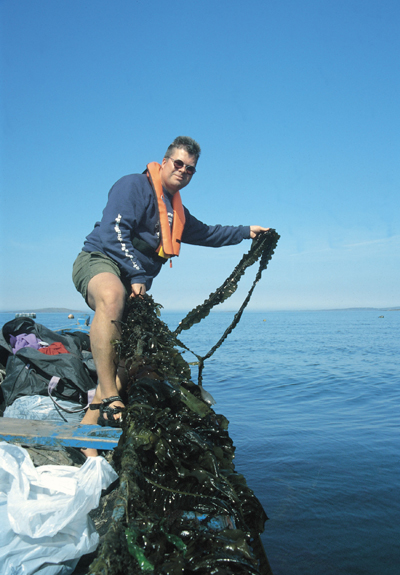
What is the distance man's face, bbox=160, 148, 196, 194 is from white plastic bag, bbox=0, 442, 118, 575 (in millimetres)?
2293

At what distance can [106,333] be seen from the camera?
2.69m

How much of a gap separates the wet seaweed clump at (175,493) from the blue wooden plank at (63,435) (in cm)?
42

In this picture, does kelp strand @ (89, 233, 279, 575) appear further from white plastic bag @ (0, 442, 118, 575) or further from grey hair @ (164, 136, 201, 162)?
grey hair @ (164, 136, 201, 162)

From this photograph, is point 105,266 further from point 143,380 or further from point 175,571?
point 175,571

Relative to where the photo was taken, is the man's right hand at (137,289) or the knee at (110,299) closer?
the knee at (110,299)

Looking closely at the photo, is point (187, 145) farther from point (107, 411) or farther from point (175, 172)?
point (107, 411)

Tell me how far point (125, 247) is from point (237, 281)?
1.13m

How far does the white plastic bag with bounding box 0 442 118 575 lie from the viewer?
63.2 inches

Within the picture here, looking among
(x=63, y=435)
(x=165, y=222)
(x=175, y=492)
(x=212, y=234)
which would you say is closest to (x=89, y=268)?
(x=165, y=222)

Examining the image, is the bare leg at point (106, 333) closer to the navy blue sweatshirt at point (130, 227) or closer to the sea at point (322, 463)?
the navy blue sweatshirt at point (130, 227)

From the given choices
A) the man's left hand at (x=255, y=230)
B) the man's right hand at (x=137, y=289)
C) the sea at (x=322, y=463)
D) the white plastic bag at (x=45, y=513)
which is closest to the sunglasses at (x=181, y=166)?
the man's left hand at (x=255, y=230)

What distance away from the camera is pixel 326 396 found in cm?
769

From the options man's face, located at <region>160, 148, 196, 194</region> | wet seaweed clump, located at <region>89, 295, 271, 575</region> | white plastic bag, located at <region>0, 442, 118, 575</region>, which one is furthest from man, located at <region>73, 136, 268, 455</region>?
white plastic bag, located at <region>0, 442, 118, 575</region>

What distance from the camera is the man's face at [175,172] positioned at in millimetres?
3379
